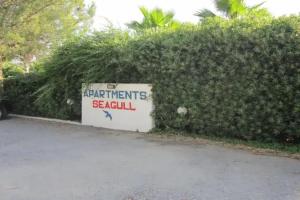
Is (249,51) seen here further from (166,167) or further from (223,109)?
(166,167)

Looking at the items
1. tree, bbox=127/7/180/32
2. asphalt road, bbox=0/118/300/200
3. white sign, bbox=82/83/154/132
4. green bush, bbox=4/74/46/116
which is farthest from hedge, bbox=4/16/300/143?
green bush, bbox=4/74/46/116

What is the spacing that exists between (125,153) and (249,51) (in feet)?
11.6

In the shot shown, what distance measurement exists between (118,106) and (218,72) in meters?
3.73

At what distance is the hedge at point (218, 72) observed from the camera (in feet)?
27.5

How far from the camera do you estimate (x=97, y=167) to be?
7.27m

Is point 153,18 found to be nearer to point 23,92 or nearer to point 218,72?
point 23,92

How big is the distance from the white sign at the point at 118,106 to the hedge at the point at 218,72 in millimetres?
258

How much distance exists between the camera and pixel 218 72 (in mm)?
9203

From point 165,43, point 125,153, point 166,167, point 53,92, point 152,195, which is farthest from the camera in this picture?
point 53,92

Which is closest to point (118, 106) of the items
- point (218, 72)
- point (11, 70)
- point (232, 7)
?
point (218, 72)

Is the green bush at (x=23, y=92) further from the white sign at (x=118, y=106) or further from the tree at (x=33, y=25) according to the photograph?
the white sign at (x=118, y=106)

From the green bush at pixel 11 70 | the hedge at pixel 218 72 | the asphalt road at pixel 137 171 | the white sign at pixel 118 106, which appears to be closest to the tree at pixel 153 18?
the hedge at pixel 218 72

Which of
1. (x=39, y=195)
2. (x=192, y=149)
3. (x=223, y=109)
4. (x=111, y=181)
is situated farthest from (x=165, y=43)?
(x=39, y=195)

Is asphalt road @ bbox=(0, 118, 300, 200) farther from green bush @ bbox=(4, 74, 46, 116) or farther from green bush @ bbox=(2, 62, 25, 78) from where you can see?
green bush @ bbox=(2, 62, 25, 78)
